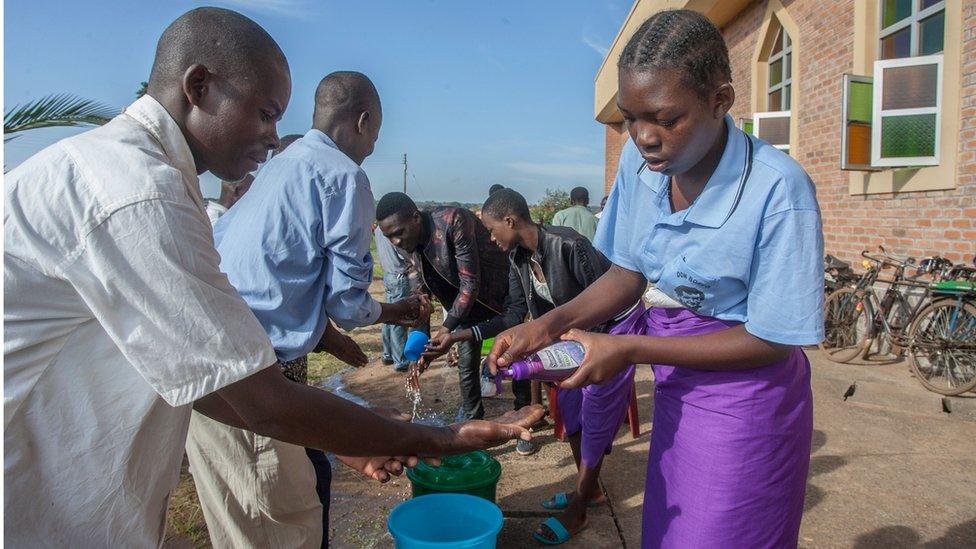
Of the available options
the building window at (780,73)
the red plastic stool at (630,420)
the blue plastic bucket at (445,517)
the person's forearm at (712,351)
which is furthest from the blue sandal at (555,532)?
the building window at (780,73)

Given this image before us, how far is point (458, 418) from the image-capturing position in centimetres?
534

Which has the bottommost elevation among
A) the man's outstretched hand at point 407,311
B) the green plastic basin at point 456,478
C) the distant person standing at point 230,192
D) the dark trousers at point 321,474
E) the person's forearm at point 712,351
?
the green plastic basin at point 456,478

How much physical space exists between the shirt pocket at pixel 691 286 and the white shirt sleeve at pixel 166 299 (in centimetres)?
105

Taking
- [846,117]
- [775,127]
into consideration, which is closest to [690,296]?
[846,117]

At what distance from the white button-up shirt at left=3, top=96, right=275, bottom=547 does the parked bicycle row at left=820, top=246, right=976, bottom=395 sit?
190 inches

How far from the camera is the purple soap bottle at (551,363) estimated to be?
1896mm

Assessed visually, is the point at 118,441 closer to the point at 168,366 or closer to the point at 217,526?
the point at 168,366

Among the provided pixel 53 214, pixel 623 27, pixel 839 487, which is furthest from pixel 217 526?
pixel 623 27

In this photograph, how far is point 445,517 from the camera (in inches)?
109

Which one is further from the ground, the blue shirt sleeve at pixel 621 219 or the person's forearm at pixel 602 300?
the blue shirt sleeve at pixel 621 219

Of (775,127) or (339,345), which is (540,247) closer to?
(339,345)

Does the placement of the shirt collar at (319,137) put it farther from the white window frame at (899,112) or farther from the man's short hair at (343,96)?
the white window frame at (899,112)

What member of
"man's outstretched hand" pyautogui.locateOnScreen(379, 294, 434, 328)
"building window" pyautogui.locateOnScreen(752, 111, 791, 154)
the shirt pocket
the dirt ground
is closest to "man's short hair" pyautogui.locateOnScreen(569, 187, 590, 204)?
"building window" pyautogui.locateOnScreen(752, 111, 791, 154)

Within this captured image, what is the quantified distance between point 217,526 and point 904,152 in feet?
21.6
